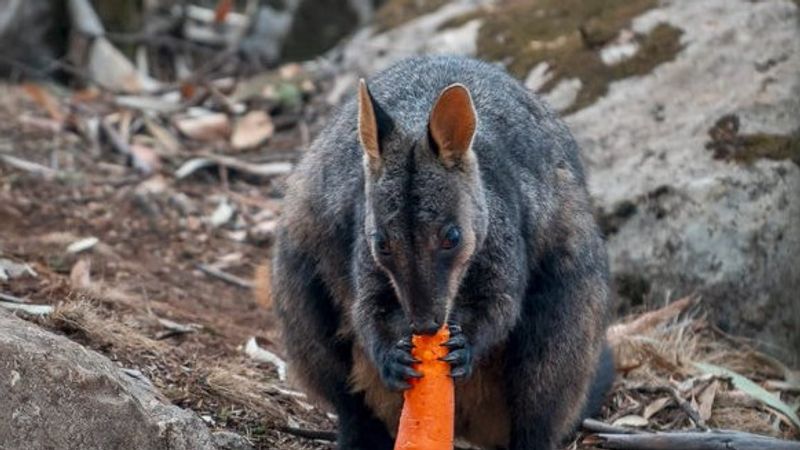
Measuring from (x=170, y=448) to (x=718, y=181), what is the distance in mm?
3677

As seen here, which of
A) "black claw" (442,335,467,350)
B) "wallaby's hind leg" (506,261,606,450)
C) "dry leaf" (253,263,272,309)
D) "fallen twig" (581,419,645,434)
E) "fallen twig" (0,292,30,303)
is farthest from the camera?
"dry leaf" (253,263,272,309)

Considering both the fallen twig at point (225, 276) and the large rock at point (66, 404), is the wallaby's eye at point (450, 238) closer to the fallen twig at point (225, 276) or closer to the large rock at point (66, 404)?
the large rock at point (66, 404)

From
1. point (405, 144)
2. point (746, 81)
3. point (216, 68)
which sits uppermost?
point (405, 144)

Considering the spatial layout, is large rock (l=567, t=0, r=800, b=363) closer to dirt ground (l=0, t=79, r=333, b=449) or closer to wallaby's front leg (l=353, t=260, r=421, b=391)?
dirt ground (l=0, t=79, r=333, b=449)

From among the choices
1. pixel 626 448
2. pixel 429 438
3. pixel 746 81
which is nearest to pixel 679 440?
pixel 626 448

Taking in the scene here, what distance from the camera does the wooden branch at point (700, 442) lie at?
609cm

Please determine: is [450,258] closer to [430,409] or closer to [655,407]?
[430,409]

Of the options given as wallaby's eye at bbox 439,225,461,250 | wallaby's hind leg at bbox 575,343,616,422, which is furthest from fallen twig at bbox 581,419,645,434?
wallaby's eye at bbox 439,225,461,250

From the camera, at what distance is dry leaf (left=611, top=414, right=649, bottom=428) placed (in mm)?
6781

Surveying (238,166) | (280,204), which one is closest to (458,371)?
(280,204)

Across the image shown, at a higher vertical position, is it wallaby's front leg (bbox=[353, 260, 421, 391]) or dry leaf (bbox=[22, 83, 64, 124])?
wallaby's front leg (bbox=[353, 260, 421, 391])

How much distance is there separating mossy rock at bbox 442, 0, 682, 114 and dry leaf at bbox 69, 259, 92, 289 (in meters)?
2.86

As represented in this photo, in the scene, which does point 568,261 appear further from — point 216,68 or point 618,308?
point 216,68

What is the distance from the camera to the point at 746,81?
8266 millimetres
